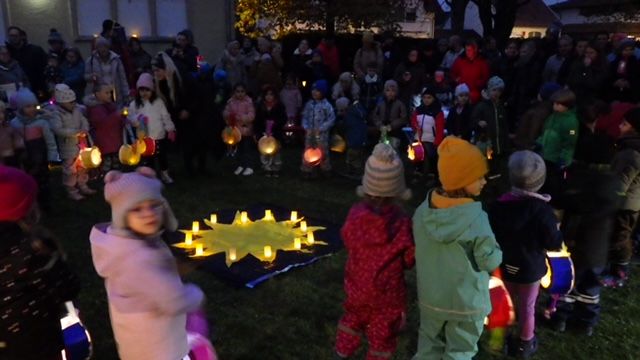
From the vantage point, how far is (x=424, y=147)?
9.39 metres

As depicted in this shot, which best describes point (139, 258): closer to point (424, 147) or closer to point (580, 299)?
point (580, 299)

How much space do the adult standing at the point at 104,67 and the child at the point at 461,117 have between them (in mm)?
6120

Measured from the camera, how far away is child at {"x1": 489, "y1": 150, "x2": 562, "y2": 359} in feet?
13.4

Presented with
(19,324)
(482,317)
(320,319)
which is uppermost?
(19,324)

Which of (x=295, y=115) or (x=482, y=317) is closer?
(x=482, y=317)

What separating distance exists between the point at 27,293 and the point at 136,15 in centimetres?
1549

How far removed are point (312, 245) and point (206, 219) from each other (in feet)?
5.60

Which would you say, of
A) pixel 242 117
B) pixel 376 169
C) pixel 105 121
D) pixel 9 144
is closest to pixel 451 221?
pixel 376 169

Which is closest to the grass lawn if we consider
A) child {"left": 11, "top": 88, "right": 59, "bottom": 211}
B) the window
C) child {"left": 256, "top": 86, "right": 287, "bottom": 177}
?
child {"left": 11, "top": 88, "right": 59, "bottom": 211}

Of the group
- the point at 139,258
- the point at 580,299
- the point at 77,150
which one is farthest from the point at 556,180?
the point at 77,150

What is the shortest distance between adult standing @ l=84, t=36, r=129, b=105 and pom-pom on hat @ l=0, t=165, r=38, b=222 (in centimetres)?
802

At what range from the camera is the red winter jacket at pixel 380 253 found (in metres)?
3.65

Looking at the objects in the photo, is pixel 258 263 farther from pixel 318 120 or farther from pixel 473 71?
pixel 473 71

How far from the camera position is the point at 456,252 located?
3510mm
